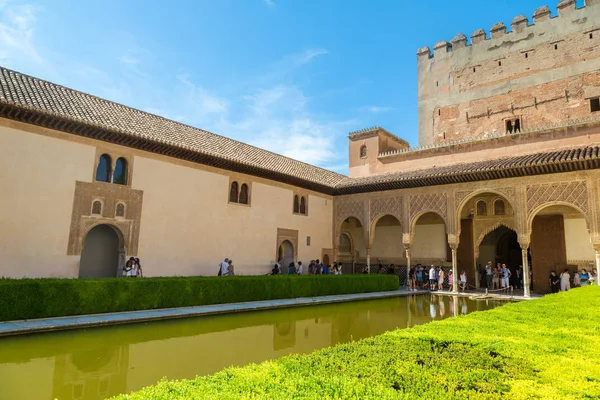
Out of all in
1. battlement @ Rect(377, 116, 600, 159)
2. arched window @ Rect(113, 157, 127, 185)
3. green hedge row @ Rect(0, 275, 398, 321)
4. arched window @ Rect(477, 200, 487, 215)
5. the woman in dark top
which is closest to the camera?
green hedge row @ Rect(0, 275, 398, 321)

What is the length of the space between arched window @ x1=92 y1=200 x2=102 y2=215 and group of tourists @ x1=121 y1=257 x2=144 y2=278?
63.1 inches

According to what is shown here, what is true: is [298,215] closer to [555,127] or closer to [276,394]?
[555,127]

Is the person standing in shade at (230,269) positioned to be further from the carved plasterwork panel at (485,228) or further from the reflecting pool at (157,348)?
the carved plasterwork panel at (485,228)

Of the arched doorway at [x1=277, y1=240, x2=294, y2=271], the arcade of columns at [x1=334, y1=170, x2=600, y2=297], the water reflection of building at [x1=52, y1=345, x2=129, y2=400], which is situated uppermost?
the arcade of columns at [x1=334, y1=170, x2=600, y2=297]

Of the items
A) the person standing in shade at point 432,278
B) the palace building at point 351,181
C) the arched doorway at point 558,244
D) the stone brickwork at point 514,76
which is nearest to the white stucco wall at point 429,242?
the palace building at point 351,181

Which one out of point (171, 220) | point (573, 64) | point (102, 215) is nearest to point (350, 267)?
point (171, 220)

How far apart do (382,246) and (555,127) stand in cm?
903

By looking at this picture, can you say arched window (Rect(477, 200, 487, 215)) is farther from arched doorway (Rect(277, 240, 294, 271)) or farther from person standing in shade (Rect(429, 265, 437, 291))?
arched doorway (Rect(277, 240, 294, 271))

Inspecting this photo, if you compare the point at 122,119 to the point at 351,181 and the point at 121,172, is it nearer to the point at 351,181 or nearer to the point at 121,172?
the point at 121,172

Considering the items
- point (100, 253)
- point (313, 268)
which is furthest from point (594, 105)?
point (100, 253)

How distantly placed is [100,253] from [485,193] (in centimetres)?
1482

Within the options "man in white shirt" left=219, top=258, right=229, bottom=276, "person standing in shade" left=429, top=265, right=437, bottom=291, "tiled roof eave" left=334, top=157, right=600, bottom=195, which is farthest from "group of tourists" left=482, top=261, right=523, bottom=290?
"man in white shirt" left=219, top=258, right=229, bottom=276

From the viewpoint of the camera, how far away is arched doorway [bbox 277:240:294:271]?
1723 centimetres

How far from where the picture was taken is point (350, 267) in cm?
2058
